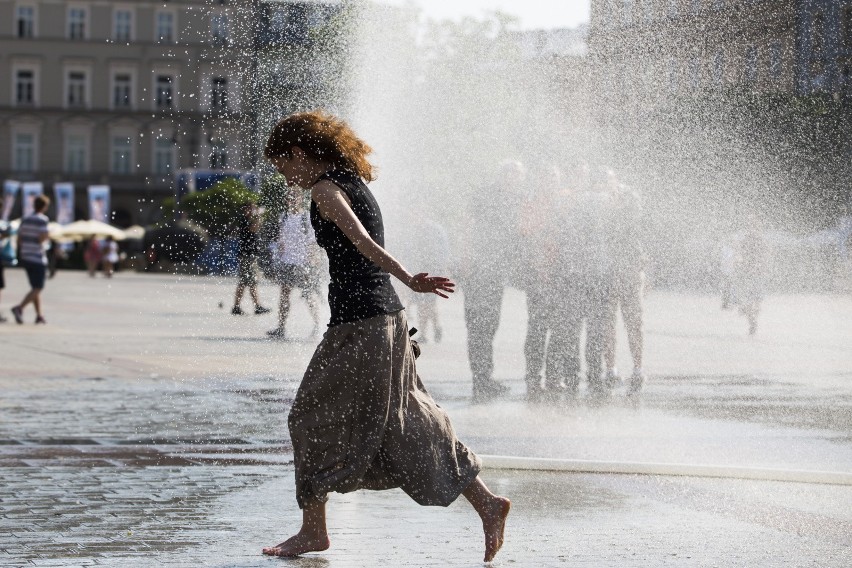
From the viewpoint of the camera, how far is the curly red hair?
516cm

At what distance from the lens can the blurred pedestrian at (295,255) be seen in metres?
9.48

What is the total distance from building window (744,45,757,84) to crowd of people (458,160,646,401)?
1.16 metres

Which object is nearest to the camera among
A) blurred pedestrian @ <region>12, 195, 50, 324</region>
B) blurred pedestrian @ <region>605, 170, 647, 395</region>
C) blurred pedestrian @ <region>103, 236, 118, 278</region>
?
blurred pedestrian @ <region>605, 170, 647, 395</region>

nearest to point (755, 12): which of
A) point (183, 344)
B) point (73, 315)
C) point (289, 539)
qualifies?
point (289, 539)

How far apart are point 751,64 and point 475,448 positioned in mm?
3519

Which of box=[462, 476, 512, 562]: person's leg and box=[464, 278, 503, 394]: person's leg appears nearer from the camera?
box=[462, 476, 512, 562]: person's leg

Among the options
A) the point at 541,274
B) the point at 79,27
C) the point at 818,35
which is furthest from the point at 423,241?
the point at 79,27

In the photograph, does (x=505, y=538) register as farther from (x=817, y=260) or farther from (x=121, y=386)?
(x=121, y=386)

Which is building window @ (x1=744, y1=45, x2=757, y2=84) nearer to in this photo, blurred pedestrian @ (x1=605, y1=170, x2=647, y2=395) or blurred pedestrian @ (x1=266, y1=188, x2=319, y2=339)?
blurred pedestrian @ (x1=605, y1=170, x2=647, y2=395)

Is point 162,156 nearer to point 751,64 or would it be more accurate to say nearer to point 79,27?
point 79,27

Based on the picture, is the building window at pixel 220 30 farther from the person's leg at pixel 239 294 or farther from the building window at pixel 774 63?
the building window at pixel 774 63

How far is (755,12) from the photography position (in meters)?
9.66

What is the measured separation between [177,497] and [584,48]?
4399mm

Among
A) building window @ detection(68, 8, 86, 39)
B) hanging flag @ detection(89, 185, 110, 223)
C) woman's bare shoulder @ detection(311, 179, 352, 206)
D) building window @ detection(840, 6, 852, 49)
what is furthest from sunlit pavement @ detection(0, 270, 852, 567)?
building window @ detection(68, 8, 86, 39)
